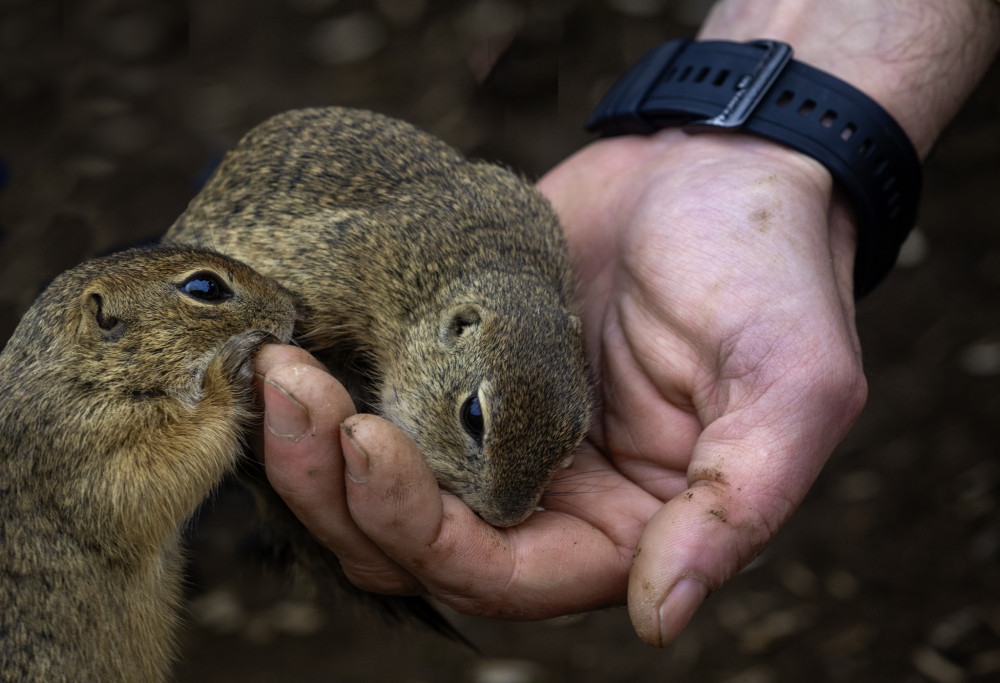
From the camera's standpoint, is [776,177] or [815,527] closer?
[776,177]

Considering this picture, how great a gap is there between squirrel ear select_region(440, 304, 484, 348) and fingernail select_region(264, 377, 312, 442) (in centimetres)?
87

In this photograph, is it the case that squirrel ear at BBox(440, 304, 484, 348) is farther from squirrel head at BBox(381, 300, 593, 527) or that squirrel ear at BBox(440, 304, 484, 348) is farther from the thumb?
the thumb

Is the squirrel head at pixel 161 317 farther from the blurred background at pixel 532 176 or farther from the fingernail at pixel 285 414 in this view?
the blurred background at pixel 532 176

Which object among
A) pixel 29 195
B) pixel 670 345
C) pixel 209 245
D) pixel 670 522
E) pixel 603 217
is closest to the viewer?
pixel 670 522

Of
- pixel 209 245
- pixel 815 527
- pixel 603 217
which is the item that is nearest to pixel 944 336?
pixel 815 527

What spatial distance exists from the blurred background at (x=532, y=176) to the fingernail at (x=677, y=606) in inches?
139

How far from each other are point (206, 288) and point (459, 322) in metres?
1.00

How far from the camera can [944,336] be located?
657cm

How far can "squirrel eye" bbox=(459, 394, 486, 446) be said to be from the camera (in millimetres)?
3443

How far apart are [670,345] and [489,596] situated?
123 centimetres

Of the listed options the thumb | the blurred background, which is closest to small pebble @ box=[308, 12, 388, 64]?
the blurred background

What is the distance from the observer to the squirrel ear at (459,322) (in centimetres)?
370

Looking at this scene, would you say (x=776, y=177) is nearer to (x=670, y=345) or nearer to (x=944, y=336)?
(x=670, y=345)

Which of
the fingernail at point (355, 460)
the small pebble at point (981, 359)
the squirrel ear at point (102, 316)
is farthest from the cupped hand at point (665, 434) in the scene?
the small pebble at point (981, 359)
